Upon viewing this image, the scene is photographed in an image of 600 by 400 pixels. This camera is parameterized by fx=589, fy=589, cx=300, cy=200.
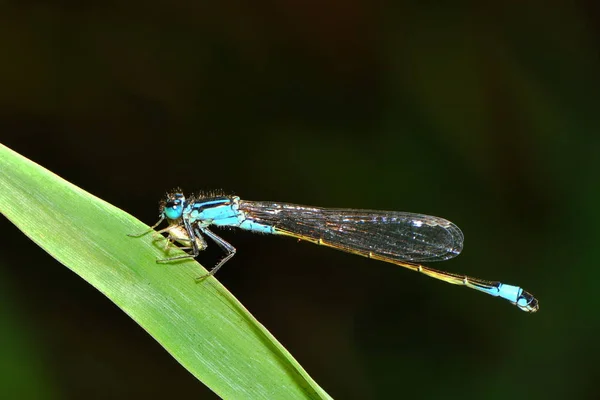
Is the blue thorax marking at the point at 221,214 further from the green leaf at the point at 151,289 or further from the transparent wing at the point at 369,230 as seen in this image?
the green leaf at the point at 151,289

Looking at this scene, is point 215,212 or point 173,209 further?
point 215,212

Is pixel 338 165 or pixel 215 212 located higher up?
pixel 338 165

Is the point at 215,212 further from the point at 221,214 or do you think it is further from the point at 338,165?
the point at 338,165

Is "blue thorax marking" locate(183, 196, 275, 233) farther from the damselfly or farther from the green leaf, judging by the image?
the green leaf

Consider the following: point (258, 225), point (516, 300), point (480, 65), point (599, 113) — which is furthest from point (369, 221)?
point (599, 113)

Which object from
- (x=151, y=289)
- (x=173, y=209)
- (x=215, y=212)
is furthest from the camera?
(x=215, y=212)

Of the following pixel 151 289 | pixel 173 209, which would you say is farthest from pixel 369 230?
pixel 151 289

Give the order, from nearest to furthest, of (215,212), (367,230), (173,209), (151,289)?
(151,289) → (173,209) → (215,212) → (367,230)

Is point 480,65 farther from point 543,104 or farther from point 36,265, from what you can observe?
point 36,265

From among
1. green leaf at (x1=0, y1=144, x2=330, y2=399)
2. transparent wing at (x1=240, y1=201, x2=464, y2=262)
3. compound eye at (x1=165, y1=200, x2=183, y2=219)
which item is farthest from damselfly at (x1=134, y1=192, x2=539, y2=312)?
green leaf at (x1=0, y1=144, x2=330, y2=399)
